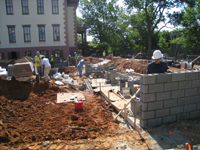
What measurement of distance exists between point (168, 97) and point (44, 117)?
4662mm

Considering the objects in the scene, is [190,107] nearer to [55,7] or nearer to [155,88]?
[155,88]

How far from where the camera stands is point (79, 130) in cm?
532

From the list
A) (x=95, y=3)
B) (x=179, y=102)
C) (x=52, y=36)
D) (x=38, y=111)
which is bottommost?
(x=38, y=111)

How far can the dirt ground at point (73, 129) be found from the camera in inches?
169

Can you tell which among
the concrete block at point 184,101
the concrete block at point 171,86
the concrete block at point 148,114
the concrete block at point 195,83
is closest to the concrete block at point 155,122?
the concrete block at point 148,114

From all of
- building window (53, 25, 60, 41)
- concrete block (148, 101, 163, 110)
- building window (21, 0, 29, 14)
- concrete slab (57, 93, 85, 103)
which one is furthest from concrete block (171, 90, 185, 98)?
building window (21, 0, 29, 14)

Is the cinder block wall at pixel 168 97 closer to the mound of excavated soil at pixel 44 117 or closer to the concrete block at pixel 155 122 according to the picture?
the concrete block at pixel 155 122

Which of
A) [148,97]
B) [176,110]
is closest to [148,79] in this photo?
[148,97]

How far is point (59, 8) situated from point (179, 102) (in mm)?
26611

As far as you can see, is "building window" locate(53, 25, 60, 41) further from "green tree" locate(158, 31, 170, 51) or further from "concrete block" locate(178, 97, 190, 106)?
"green tree" locate(158, 31, 170, 51)

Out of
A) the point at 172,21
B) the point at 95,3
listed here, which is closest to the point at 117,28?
the point at 95,3

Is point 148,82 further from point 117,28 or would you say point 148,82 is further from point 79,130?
point 117,28

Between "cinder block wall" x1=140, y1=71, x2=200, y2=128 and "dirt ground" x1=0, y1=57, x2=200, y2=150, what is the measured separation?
0.84 feet

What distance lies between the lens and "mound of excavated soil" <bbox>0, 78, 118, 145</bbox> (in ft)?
16.4
